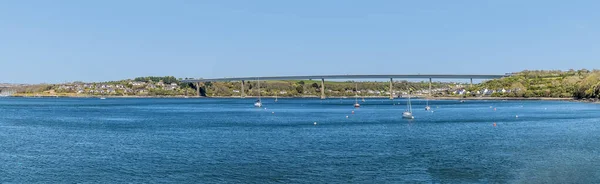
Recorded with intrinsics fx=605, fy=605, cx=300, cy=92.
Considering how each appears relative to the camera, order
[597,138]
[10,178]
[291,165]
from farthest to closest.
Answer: [597,138]
[291,165]
[10,178]

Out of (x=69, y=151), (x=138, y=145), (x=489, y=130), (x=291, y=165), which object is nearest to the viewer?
(x=291, y=165)

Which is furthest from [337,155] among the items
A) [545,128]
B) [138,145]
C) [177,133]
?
[545,128]

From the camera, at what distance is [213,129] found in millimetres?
67500

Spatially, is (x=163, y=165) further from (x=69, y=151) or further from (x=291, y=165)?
(x=69, y=151)

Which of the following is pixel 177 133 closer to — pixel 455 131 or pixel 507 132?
pixel 455 131

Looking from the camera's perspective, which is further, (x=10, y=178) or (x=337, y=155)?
(x=337, y=155)

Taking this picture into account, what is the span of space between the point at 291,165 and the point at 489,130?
1405 inches

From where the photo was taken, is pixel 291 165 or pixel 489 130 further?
pixel 489 130

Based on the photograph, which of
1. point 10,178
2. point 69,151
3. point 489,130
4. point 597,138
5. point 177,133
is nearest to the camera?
point 10,178

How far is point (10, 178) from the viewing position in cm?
3359

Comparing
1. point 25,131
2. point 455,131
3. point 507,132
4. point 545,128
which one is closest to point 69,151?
point 25,131

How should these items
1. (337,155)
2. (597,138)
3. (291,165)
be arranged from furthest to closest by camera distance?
(597,138) → (337,155) → (291,165)

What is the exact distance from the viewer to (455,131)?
6475 cm

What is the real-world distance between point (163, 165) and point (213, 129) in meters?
29.3
